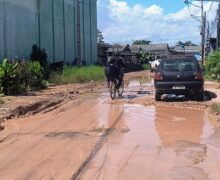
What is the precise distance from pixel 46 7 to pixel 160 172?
32.1 m

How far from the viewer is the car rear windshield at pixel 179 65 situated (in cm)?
1892

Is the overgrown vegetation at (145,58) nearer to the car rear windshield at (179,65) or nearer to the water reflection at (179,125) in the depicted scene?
the car rear windshield at (179,65)

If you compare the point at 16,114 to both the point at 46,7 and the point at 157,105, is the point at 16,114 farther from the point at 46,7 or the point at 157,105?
the point at 46,7

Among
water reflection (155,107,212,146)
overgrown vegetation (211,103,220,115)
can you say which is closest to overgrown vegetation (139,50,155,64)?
water reflection (155,107,212,146)

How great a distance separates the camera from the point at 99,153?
30.1 feet

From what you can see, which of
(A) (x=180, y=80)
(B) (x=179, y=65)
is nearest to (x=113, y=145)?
(A) (x=180, y=80)

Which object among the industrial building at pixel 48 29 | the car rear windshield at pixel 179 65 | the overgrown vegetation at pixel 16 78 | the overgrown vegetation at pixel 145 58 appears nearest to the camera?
the car rear windshield at pixel 179 65

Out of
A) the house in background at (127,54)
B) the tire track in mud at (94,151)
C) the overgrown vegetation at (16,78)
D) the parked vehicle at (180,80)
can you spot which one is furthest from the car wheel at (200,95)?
the house in background at (127,54)

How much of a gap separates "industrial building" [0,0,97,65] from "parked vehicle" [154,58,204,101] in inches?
498

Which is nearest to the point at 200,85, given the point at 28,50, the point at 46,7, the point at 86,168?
the point at 86,168

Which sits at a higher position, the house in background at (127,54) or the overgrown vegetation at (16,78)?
the house in background at (127,54)

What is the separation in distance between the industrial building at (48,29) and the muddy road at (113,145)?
1527 centimetres

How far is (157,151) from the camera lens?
9.38m

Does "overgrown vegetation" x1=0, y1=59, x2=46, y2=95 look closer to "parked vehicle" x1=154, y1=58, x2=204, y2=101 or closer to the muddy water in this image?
"parked vehicle" x1=154, y1=58, x2=204, y2=101
